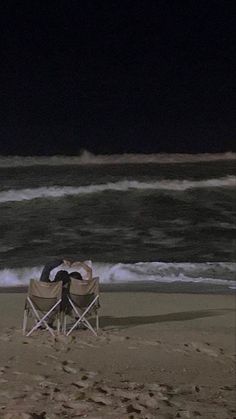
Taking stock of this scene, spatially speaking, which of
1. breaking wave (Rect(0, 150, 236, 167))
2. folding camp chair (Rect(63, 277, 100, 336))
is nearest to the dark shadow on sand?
folding camp chair (Rect(63, 277, 100, 336))

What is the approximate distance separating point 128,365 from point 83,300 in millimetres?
1596

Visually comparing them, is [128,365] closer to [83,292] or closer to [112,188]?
[83,292]

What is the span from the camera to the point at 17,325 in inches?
297

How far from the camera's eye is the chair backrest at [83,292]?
7301mm

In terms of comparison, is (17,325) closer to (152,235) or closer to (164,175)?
(152,235)

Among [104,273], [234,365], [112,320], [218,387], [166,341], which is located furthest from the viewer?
[104,273]

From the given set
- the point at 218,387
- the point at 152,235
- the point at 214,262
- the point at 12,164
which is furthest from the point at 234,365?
the point at 12,164

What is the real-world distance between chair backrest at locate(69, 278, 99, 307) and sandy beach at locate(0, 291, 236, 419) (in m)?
0.32

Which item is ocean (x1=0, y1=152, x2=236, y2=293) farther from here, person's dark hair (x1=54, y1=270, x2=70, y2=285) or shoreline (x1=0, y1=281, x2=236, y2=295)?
person's dark hair (x1=54, y1=270, x2=70, y2=285)

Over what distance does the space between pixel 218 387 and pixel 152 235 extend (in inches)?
532

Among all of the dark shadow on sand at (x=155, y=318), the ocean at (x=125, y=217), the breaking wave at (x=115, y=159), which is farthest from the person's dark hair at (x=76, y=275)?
the breaking wave at (x=115, y=159)

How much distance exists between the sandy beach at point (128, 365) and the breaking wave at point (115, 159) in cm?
2122

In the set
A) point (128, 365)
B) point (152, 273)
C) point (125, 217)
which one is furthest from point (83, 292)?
point (125, 217)

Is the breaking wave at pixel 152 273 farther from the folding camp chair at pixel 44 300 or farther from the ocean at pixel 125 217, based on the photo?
the folding camp chair at pixel 44 300
